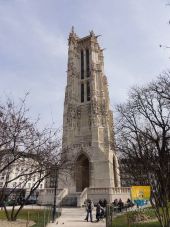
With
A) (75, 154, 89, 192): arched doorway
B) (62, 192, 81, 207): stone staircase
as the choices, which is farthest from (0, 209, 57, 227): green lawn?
(75, 154, 89, 192): arched doorway

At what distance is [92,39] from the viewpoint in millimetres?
54250

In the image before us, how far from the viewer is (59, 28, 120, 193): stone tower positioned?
38.7 m

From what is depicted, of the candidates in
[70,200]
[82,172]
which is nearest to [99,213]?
[70,200]

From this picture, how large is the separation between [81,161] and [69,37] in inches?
1132

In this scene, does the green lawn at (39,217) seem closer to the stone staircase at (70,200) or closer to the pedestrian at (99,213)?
the pedestrian at (99,213)

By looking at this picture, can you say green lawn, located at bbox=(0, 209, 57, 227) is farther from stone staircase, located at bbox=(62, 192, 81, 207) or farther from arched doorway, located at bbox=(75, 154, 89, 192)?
arched doorway, located at bbox=(75, 154, 89, 192)

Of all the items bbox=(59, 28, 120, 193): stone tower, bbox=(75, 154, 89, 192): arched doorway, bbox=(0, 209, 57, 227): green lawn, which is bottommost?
bbox=(0, 209, 57, 227): green lawn

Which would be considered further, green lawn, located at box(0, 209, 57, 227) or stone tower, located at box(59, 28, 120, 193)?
stone tower, located at box(59, 28, 120, 193)

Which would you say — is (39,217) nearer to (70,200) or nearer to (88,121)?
(70,200)

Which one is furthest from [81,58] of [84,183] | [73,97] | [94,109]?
[84,183]

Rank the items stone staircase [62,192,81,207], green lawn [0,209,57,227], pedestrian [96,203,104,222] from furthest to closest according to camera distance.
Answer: stone staircase [62,192,81,207], pedestrian [96,203,104,222], green lawn [0,209,57,227]

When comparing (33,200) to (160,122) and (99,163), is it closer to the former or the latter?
(99,163)

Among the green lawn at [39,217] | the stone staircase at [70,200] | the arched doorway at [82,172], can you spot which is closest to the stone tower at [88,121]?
the arched doorway at [82,172]

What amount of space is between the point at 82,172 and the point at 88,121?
890 centimetres
